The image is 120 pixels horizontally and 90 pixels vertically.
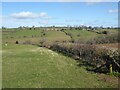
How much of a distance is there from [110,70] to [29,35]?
244ft

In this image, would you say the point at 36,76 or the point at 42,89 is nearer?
the point at 42,89

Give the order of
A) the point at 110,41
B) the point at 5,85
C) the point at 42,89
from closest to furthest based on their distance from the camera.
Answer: the point at 42,89 → the point at 5,85 → the point at 110,41

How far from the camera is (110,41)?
2250 inches

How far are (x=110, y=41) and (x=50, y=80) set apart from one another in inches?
1686

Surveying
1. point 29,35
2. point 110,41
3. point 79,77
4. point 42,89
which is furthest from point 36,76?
point 29,35

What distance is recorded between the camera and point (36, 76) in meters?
17.5

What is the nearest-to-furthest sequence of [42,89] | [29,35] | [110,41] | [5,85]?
[42,89] < [5,85] < [110,41] < [29,35]

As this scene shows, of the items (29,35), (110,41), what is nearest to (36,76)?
(110,41)

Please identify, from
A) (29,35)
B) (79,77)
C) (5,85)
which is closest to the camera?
(5,85)

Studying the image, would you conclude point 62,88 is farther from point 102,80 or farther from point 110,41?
point 110,41

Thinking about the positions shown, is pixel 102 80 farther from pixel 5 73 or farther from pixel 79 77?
pixel 5 73

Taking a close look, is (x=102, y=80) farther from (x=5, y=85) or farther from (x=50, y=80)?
(x=5, y=85)

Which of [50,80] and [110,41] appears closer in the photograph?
[50,80]

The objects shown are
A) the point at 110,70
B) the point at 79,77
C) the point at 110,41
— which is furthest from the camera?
the point at 110,41
